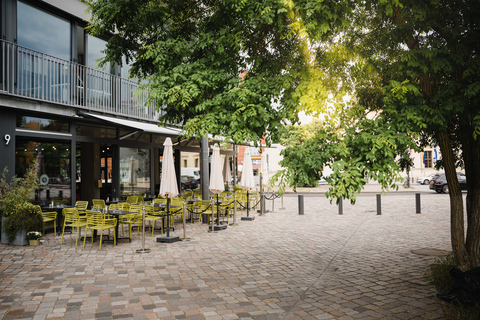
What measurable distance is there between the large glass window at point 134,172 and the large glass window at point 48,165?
8.32 feet

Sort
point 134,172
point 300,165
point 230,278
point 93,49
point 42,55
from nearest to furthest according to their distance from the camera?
point 300,165 → point 230,278 → point 42,55 → point 93,49 → point 134,172

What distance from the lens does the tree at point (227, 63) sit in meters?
5.06

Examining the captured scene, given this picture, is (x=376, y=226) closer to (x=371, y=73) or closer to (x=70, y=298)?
(x=371, y=73)

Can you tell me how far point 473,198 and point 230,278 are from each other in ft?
14.6

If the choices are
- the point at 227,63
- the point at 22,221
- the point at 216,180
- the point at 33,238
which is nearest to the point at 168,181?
the point at 216,180

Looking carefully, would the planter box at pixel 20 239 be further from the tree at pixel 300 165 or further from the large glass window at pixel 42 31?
the tree at pixel 300 165

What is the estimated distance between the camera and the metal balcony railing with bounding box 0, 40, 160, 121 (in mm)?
10320

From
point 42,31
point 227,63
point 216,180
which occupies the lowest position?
point 216,180

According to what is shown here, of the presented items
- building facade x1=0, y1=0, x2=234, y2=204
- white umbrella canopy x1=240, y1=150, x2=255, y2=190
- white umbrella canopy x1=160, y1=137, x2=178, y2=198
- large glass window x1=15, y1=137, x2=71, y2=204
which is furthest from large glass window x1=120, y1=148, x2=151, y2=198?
white umbrella canopy x1=160, y1=137, x2=178, y2=198

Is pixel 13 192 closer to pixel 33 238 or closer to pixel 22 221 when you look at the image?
pixel 22 221

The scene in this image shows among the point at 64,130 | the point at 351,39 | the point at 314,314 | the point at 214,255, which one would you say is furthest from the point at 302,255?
the point at 64,130

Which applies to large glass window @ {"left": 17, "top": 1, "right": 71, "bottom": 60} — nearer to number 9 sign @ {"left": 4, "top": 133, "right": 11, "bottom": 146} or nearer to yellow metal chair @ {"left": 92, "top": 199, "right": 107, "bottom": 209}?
number 9 sign @ {"left": 4, "top": 133, "right": 11, "bottom": 146}

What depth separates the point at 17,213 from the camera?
9.35 metres

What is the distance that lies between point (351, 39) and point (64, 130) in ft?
31.3
